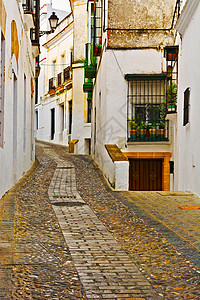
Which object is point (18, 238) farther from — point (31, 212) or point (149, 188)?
point (149, 188)

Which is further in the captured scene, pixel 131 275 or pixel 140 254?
pixel 140 254

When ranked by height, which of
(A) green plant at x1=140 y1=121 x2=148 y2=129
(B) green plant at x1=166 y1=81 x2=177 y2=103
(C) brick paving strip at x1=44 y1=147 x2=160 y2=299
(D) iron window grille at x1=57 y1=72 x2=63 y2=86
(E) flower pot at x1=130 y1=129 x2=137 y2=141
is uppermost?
(D) iron window grille at x1=57 y1=72 x2=63 y2=86

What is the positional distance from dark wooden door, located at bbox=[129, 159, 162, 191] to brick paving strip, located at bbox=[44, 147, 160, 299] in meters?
6.98

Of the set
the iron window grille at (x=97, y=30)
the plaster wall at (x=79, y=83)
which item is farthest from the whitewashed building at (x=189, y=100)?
the plaster wall at (x=79, y=83)

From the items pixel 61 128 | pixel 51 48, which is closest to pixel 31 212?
pixel 61 128

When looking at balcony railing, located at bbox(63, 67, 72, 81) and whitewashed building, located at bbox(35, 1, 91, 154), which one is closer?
whitewashed building, located at bbox(35, 1, 91, 154)

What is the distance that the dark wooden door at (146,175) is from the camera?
1539 cm

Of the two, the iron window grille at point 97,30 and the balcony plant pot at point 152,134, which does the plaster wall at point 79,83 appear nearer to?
the iron window grille at point 97,30

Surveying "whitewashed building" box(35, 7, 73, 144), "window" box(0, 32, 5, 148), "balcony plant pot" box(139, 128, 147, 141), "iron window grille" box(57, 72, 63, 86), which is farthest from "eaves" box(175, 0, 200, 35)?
"iron window grille" box(57, 72, 63, 86)

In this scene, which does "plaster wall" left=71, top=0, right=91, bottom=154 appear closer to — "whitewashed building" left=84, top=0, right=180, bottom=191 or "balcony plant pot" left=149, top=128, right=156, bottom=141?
"whitewashed building" left=84, top=0, right=180, bottom=191

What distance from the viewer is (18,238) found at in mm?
5523

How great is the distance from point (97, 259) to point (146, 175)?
35.2ft

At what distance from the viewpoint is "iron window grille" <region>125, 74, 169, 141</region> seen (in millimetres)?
14789

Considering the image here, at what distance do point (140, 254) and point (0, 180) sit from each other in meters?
3.60
